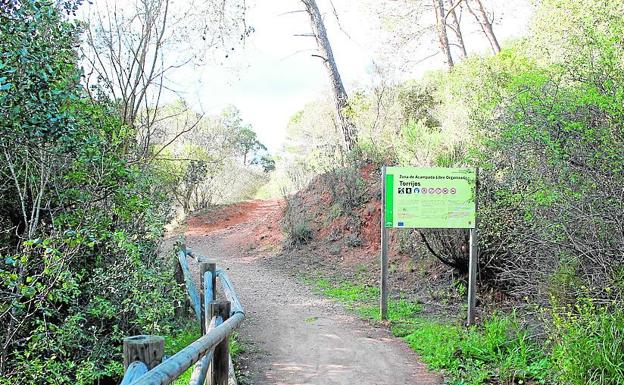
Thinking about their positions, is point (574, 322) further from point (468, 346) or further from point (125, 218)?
point (125, 218)

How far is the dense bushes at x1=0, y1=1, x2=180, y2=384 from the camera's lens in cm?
449

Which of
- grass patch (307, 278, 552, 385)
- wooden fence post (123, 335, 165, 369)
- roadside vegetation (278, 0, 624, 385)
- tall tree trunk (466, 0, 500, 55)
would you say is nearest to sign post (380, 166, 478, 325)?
roadside vegetation (278, 0, 624, 385)

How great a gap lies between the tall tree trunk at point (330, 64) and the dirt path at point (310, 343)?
5.87 m

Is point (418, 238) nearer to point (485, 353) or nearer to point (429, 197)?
point (429, 197)

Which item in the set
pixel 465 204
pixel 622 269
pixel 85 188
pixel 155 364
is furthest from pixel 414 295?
pixel 155 364

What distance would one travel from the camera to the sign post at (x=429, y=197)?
7512mm

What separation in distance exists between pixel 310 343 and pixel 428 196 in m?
2.58

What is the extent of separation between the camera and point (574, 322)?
464cm

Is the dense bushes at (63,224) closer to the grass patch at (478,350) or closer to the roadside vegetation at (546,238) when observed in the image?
the grass patch at (478,350)

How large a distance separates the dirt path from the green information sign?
1600 millimetres

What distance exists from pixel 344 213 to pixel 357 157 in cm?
167

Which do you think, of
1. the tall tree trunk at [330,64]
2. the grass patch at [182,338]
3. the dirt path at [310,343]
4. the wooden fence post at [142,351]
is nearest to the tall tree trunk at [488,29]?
the tall tree trunk at [330,64]

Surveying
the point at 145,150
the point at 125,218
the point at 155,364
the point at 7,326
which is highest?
the point at 145,150

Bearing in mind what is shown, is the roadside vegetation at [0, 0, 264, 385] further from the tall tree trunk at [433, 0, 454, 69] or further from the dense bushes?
the tall tree trunk at [433, 0, 454, 69]
